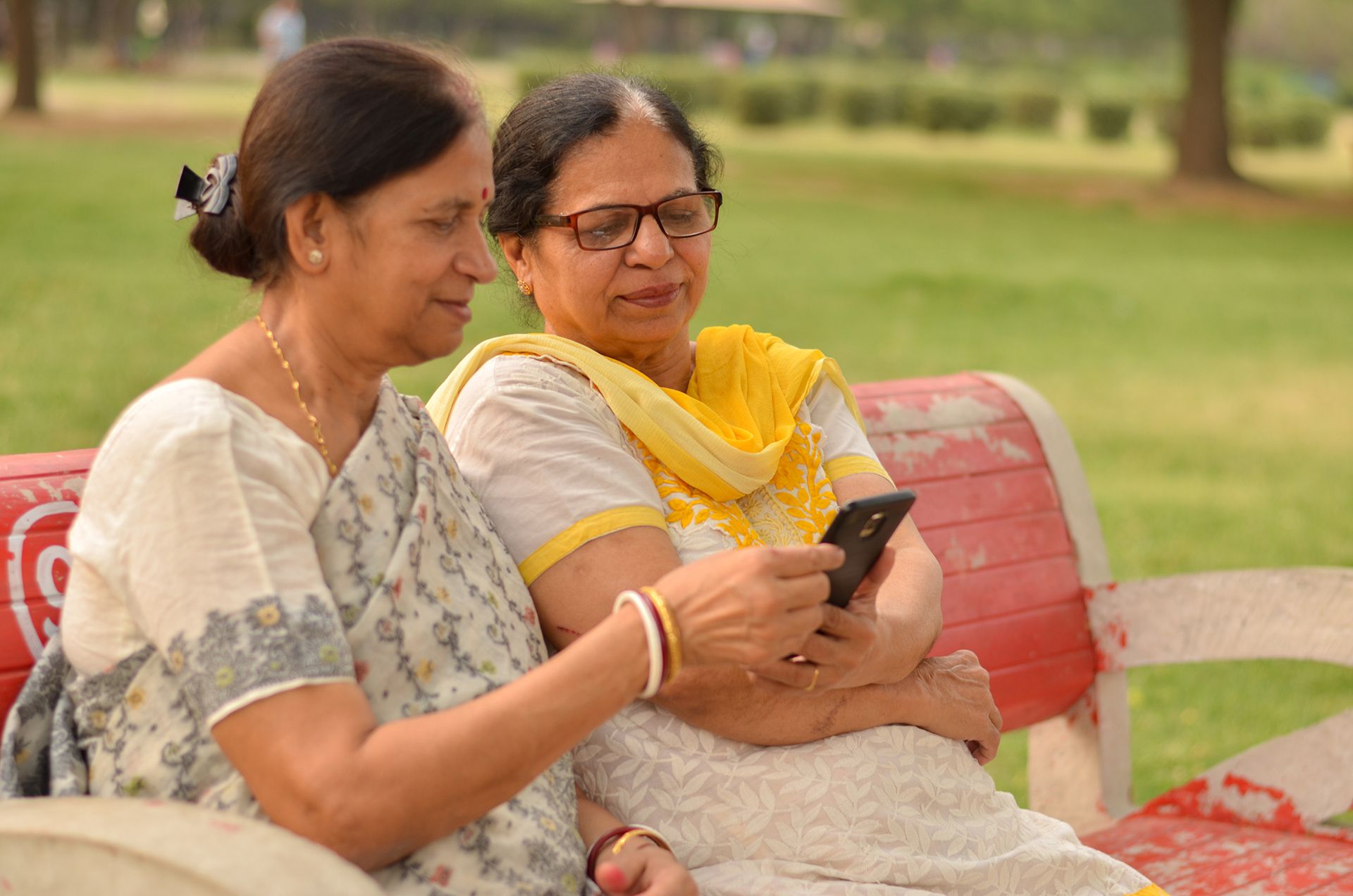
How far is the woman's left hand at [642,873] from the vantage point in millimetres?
2176

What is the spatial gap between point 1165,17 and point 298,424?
66504mm

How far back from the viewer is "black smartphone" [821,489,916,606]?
213cm

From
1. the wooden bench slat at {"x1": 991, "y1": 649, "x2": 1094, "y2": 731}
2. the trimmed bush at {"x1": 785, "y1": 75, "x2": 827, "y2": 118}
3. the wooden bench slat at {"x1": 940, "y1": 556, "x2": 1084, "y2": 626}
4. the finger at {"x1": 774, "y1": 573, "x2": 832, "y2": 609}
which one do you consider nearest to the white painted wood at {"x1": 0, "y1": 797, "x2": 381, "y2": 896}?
the finger at {"x1": 774, "y1": 573, "x2": 832, "y2": 609}

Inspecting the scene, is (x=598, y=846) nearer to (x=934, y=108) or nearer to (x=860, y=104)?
(x=934, y=108)

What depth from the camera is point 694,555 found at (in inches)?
99.7

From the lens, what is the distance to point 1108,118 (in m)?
35.1

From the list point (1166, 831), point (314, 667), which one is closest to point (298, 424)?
point (314, 667)

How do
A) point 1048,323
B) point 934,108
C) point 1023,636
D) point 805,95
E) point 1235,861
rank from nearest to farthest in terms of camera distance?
point 1235,861, point 1023,636, point 1048,323, point 934,108, point 805,95

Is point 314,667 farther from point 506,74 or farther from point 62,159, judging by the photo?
point 506,74

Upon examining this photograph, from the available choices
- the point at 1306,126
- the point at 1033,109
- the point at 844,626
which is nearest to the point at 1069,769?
the point at 844,626

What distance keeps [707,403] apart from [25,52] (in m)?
22.4

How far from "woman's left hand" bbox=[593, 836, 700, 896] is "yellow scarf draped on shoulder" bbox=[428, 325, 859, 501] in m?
0.65

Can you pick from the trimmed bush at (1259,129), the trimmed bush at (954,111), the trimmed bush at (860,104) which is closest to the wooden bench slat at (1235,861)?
the trimmed bush at (954,111)

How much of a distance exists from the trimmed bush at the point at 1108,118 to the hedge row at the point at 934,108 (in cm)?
2
